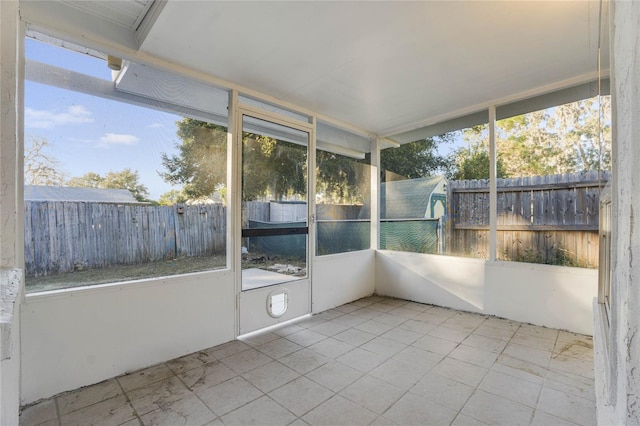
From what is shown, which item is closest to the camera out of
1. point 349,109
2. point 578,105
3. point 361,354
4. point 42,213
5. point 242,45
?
point 42,213

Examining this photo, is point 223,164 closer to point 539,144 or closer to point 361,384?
point 361,384

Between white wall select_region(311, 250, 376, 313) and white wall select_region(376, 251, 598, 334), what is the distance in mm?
247

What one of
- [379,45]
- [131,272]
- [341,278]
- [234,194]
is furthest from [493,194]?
[131,272]

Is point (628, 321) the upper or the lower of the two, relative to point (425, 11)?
lower

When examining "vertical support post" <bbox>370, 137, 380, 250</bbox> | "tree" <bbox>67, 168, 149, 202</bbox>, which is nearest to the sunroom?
"tree" <bbox>67, 168, 149, 202</bbox>

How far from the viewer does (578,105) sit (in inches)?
113

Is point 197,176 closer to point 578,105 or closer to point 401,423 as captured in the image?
point 401,423

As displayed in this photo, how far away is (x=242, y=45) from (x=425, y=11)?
51.5 inches

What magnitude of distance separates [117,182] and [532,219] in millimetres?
3992

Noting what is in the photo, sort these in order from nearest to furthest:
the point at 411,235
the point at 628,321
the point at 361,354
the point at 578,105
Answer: the point at 628,321
the point at 361,354
the point at 578,105
the point at 411,235

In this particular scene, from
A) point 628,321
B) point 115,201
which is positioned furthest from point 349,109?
point 628,321

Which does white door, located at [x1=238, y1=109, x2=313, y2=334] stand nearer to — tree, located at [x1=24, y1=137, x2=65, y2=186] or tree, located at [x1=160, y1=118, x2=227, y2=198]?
tree, located at [x1=160, y1=118, x2=227, y2=198]

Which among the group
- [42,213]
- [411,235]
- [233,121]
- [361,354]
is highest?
[233,121]

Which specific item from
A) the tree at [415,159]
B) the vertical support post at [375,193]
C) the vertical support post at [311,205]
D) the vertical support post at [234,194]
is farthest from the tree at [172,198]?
the tree at [415,159]
